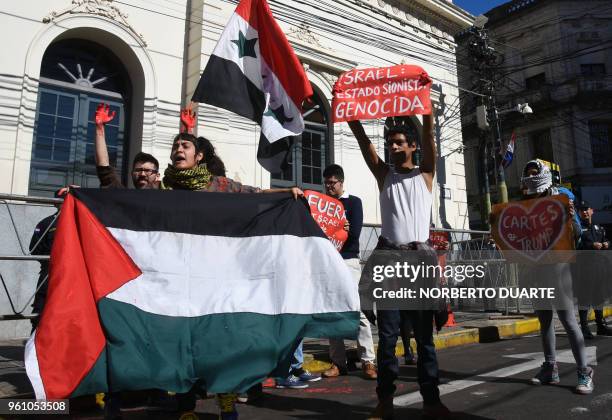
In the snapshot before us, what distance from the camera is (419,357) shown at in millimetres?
3148

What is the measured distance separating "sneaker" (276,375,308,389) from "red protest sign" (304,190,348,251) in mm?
1338

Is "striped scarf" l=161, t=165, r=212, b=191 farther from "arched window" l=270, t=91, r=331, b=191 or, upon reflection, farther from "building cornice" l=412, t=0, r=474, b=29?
"building cornice" l=412, t=0, r=474, b=29

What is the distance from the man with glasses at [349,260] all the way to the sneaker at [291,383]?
441 millimetres

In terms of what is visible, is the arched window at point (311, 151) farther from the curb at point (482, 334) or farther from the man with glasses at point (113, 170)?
the man with glasses at point (113, 170)

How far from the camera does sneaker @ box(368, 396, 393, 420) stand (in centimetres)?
297

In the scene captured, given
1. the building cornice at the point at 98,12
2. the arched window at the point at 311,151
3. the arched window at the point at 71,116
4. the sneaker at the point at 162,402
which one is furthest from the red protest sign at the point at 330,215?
the arched window at the point at 311,151

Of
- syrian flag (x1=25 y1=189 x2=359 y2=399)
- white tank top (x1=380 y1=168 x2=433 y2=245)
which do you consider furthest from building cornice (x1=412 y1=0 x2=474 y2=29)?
syrian flag (x1=25 y1=189 x2=359 y2=399)

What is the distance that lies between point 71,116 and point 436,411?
26.0 ft

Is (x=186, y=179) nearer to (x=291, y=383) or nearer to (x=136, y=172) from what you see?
(x=136, y=172)

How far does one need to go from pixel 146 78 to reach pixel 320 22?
4739 millimetres

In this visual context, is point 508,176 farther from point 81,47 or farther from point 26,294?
point 26,294

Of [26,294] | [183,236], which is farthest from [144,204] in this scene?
[26,294]

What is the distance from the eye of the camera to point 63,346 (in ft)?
8.00

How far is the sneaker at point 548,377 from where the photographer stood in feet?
13.1
